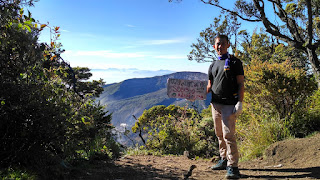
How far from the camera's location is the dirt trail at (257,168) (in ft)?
11.5

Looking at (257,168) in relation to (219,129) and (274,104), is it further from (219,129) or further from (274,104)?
(274,104)

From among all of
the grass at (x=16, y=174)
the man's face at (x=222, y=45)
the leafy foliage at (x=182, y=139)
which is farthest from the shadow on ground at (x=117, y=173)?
the leafy foliage at (x=182, y=139)

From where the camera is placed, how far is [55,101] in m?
3.41

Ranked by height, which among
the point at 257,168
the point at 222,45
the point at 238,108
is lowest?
the point at 257,168

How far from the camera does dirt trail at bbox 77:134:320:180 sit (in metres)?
3.51

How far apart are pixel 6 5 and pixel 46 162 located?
6.59 ft

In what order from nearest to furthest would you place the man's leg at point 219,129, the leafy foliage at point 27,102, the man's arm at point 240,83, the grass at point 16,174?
the grass at point 16,174 → the leafy foliage at point 27,102 → the man's arm at point 240,83 → the man's leg at point 219,129

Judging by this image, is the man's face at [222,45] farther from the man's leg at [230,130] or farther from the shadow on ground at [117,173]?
the shadow on ground at [117,173]

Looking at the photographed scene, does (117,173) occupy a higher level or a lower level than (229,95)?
lower

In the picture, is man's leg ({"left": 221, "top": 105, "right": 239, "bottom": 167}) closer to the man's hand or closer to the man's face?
the man's hand

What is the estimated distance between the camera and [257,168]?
151 inches

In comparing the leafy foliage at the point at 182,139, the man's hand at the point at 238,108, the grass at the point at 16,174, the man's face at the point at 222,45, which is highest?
the man's face at the point at 222,45

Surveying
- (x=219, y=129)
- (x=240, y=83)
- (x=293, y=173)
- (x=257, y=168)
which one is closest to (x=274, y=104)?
(x=257, y=168)

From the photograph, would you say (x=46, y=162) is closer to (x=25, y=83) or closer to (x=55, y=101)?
(x=55, y=101)
